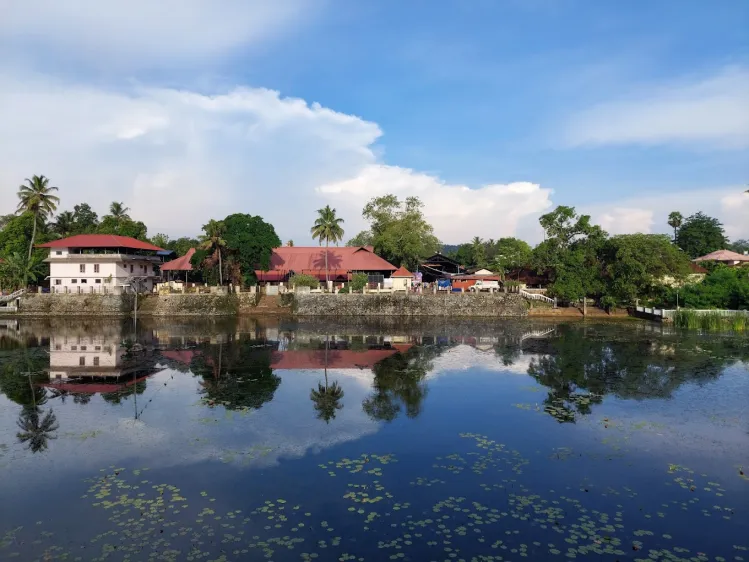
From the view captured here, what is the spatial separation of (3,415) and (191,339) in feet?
66.6

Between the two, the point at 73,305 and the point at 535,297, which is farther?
the point at 535,297

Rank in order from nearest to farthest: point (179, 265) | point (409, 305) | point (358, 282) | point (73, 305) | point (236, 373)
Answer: point (236, 373) < point (73, 305) < point (409, 305) < point (358, 282) < point (179, 265)

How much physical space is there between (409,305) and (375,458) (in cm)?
4198

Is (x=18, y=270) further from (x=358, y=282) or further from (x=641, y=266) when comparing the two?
(x=641, y=266)

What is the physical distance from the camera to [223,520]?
40.3 ft

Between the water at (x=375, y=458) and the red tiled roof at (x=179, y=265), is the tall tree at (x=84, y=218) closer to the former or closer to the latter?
the red tiled roof at (x=179, y=265)

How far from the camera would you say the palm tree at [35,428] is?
17.5 metres

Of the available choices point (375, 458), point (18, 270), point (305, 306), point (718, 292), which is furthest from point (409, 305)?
point (18, 270)

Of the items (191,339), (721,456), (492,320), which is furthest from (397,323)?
(721,456)

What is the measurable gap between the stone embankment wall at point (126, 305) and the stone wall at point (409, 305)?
7.32 meters

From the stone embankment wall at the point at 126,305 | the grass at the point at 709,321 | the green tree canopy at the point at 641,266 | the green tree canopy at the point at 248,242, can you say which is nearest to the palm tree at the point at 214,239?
the green tree canopy at the point at 248,242

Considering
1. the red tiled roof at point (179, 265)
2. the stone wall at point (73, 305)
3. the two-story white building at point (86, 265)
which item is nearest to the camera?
the stone wall at point (73, 305)

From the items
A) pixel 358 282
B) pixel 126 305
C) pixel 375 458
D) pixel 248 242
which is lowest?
pixel 375 458

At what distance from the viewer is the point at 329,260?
68.9 metres
